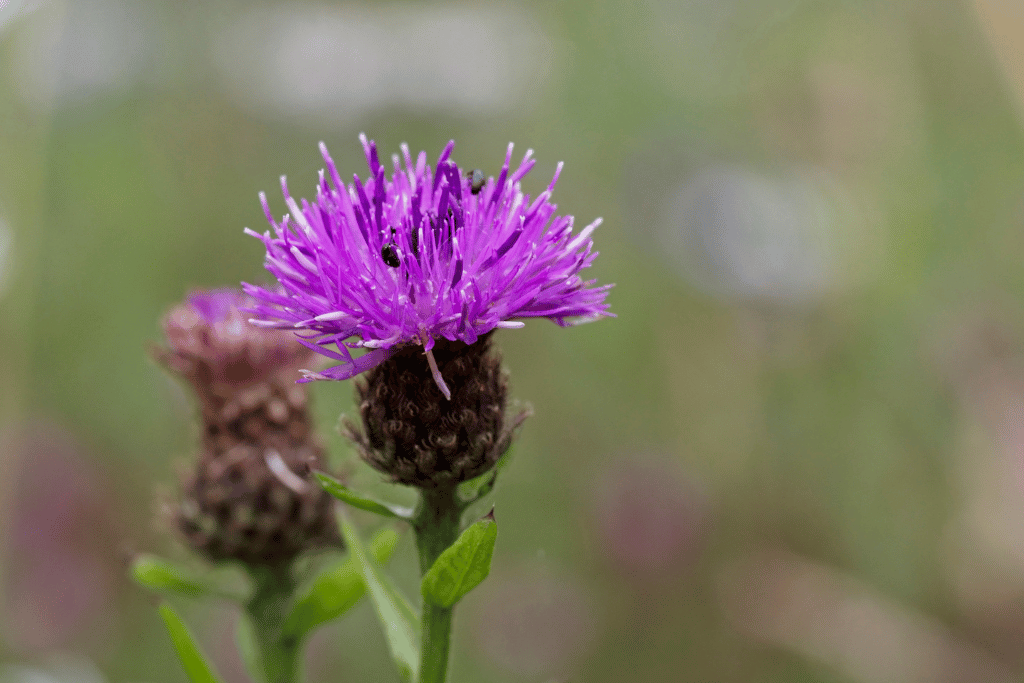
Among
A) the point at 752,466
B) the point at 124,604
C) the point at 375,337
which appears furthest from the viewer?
the point at 752,466

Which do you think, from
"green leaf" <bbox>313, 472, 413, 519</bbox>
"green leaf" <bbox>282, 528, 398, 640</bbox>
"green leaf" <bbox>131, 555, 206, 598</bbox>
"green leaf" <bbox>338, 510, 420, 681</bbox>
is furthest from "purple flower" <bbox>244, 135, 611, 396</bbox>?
"green leaf" <bbox>131, 555, 206, 598</bbox>

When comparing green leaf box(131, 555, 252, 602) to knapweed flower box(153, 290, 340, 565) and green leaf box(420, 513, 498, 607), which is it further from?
green leaf box(420, 513, 498, 607)

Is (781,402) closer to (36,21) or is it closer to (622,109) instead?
(622,109)

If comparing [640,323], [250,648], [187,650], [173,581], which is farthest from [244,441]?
[640,323]

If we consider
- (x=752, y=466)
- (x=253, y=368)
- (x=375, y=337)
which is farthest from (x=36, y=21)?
(x=752, y=466)

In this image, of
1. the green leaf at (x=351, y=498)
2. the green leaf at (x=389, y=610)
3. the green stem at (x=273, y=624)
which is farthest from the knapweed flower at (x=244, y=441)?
the green leaf at (x=351, y=498)

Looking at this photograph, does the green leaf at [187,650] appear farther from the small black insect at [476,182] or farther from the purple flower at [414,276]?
the small black insect at [476,182]
